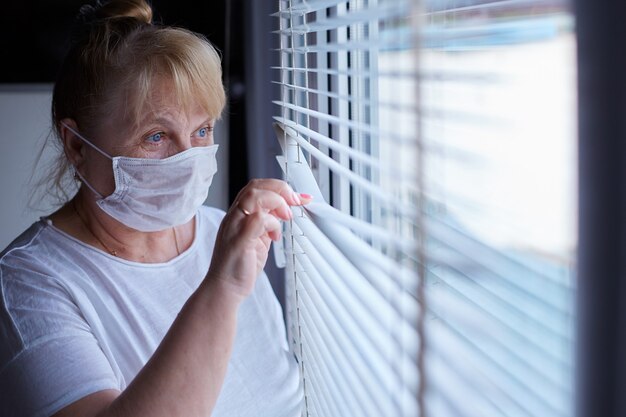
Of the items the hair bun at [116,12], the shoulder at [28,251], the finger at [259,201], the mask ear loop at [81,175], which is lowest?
the shoulder at [28,251]

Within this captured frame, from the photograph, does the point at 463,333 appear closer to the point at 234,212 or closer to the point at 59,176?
the point at 234,212

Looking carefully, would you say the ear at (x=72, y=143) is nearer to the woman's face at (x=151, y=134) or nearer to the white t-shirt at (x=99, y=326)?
the woman's face at (x=151, y=134)

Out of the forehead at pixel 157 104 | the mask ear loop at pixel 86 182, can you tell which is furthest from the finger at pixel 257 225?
the mask ear loop at pixel 86 182

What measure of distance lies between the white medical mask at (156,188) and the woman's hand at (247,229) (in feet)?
1.01

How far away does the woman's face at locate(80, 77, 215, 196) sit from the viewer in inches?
52.8

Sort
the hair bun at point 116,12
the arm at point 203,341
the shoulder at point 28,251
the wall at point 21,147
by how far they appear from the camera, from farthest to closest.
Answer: the wall at point 21,147
the hair bun at point 116,12
the shoulder at point 28,251
the arm at point 203,341

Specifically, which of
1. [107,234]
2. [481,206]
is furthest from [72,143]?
[481,206]

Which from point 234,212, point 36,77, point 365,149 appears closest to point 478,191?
point 234,212

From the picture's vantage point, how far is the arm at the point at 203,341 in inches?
40.3

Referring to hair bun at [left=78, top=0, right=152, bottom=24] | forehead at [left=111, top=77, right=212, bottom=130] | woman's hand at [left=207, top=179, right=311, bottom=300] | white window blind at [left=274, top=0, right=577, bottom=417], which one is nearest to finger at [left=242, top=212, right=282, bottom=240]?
woman's hand at [left=207, top=179, right=311, bottom=300]

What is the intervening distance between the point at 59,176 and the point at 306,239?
701 mm

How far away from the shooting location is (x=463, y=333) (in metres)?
0.66

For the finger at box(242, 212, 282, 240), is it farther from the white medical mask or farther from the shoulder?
the shoulder

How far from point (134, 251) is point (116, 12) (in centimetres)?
51
